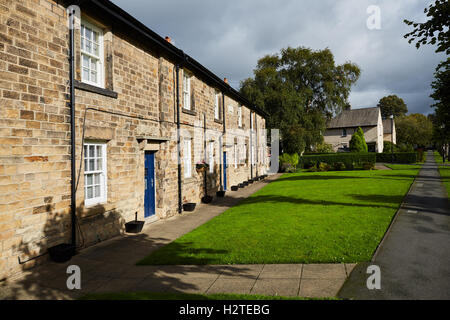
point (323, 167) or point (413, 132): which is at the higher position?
point (413, 132)

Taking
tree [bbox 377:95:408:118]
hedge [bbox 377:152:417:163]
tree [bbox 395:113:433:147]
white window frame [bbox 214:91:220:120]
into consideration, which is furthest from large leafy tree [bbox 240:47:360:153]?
tree [bbox 377:95:408:118]

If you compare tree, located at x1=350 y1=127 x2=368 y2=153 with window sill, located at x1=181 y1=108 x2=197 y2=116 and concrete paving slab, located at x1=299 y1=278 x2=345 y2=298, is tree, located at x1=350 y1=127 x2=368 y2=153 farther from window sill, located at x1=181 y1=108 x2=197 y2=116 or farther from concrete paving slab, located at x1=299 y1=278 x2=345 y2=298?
concrete paving slab, located at x1=299 y1=278 x2=345 y2=298

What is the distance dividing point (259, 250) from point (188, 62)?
30.2ft

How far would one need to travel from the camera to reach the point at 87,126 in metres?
7.45

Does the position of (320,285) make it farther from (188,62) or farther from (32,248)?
(188,62)

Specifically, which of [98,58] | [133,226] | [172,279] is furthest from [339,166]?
[172,279]

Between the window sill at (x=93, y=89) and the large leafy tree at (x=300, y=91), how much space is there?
81.0 feet

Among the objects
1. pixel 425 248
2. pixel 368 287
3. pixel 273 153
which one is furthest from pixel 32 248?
pixel 273 153

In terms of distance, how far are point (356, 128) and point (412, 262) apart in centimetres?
5333

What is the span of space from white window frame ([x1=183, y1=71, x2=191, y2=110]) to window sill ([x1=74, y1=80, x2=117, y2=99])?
16.8 ft

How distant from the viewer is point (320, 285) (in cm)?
482

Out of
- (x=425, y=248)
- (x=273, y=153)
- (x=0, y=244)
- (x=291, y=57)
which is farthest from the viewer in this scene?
(x=291, y=57)

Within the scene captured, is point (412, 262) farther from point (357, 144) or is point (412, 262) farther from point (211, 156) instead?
point (357, 144)
